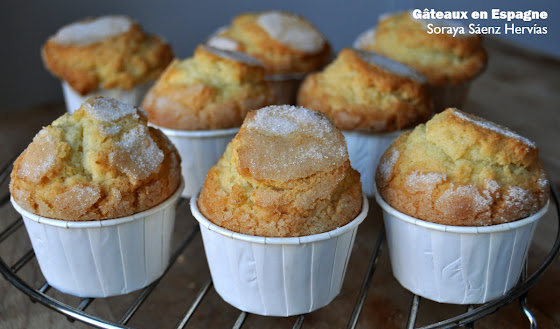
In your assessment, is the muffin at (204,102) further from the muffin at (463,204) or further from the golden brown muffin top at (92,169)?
the muffin at (463,204)

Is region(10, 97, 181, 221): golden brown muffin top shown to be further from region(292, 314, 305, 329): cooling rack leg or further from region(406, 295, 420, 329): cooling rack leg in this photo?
region(406, 295, 420, 329): cooling rack leg

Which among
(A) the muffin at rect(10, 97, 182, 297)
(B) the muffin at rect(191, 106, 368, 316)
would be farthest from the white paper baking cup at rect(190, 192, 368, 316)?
(A) the muffin at rect(10, 97, 182, 297)

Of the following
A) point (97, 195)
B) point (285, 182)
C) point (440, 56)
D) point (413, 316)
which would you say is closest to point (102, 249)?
point (97, 195)

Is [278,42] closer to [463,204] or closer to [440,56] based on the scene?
[440,56]

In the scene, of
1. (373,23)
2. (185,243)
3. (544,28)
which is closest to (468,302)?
(185,243)

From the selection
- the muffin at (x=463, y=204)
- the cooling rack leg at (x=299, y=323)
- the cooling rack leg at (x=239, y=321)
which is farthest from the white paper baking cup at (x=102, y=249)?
the muffin at (x=463, y=204)
